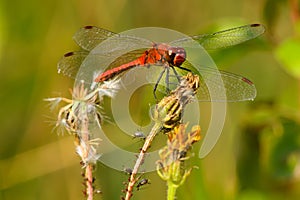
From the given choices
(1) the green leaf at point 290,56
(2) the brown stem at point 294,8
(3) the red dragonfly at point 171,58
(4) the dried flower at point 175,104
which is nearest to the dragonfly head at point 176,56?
(3) the red dragonfly at point 171,58

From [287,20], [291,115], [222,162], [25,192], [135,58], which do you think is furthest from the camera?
[287,20]

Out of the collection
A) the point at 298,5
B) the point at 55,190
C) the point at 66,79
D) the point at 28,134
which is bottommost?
the point at 55,190

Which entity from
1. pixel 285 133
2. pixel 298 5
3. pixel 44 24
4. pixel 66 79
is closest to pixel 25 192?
pixel 66 79

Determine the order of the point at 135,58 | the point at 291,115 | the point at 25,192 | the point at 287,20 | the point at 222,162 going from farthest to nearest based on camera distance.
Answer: the point at 287,20, the point at 222,162, the point at 25,192, the point at 291,115, the point at 135,58

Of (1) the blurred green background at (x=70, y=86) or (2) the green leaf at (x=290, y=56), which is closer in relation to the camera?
(2) the green leaf at (x=290, y=56)

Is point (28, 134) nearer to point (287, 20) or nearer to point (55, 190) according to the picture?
point (55, 190)

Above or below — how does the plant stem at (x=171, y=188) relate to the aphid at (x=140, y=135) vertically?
below

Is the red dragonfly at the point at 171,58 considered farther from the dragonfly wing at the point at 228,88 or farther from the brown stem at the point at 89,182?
the brown stem at the point at 89,182
